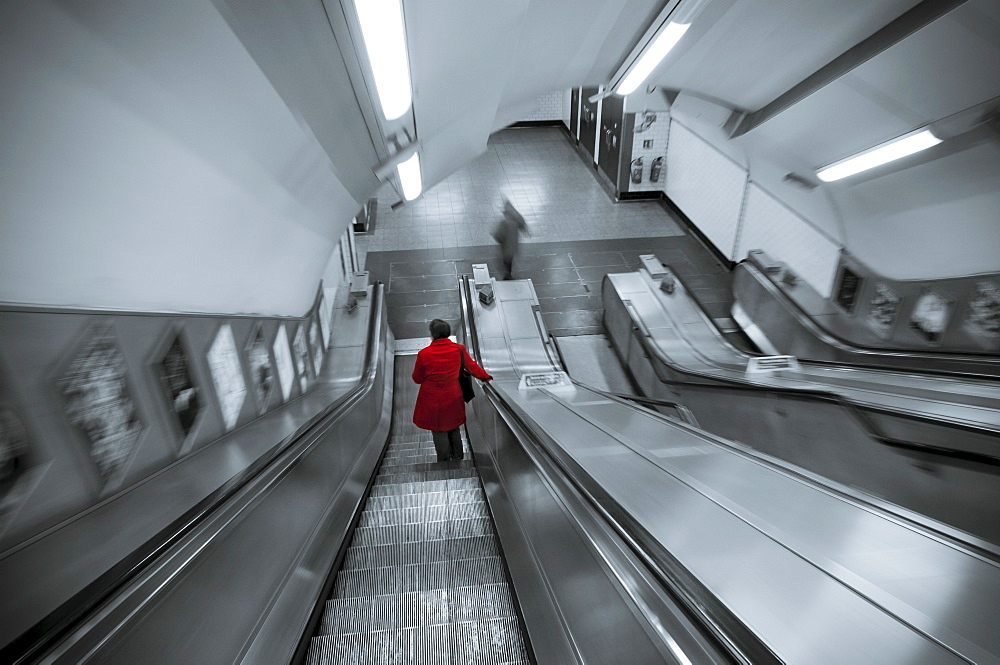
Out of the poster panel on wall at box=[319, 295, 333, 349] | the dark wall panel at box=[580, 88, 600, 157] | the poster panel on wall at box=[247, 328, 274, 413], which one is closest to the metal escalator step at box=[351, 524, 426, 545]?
the poster panel on wall at box=[247, 328, 274, 413]

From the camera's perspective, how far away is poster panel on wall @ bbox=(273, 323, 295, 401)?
4488mm

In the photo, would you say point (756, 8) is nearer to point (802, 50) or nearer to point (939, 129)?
point (802, 50)

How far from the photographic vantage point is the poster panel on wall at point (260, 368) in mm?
3869

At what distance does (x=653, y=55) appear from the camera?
3.83m

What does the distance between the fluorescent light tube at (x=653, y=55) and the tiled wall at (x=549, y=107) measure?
1433 centimetres

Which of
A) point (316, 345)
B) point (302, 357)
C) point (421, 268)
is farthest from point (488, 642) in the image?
point (421, 268)

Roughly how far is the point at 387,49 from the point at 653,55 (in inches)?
88.0

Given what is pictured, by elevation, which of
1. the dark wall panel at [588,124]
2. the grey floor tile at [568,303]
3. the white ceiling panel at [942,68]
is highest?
the dark wall panel at [588,124]

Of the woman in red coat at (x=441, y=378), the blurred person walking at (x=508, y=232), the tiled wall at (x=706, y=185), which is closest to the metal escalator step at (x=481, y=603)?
the woman in red coat at (x=441, y=378)

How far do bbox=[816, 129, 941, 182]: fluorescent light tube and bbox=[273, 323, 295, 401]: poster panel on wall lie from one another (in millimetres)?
5359

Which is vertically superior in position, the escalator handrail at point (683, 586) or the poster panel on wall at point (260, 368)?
the poster panel on wall at point (260, 368)

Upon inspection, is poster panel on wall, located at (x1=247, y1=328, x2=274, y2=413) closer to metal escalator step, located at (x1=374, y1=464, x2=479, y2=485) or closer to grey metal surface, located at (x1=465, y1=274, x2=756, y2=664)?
metal escalator step, located at (x1=374, y1=464, x2=479, y2=485)

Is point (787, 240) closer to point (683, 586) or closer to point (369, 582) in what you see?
point (369, 582)

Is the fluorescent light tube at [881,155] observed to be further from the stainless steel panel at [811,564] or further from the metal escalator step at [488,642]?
the metal escalator step at [488,642]
